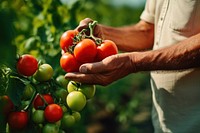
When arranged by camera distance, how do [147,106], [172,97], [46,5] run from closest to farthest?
[172,97]
[46,5]
[147,106]

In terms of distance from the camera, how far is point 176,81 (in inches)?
113

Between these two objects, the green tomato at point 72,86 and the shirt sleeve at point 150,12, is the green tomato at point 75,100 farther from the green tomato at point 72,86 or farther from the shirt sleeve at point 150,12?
the shirt sleeve at point 150,12

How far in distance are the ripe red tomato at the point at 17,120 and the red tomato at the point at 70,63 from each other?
36 centimetres

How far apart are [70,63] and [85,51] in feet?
0.42

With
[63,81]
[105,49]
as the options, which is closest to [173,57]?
[105,49]

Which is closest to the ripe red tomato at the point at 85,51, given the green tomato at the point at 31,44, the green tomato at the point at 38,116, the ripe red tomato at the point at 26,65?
the ripe red tomato at the point at 26,65

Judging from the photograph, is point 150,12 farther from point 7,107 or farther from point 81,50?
point 7,107

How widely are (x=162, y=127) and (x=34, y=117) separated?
1.04m

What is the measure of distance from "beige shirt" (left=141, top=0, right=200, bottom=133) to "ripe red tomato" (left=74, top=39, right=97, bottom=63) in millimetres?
618

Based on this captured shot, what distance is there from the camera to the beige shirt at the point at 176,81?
2.80 m

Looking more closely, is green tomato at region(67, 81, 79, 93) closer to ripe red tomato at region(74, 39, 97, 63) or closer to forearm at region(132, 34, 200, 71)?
ripe red tomato at region(74, 39, 97, 63)

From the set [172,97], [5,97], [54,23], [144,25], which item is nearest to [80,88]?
[5,97]

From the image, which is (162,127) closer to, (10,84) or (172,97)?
(172,97)

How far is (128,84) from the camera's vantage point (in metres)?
7.43
